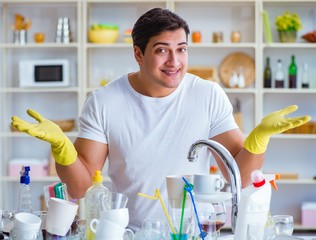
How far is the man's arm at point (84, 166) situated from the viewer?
2693 mm

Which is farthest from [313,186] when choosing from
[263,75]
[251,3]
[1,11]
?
[1,11]

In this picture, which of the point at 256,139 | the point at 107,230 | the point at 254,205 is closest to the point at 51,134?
the point at 107,230

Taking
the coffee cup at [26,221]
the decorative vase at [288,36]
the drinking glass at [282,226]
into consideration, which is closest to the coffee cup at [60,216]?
the coffee cup at [26,221]

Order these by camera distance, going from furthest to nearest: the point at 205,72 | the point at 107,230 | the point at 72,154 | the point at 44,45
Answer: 1. the point at 205,72
2. the point at 44,45
3. the point at 72,154
4. the point at 107,230

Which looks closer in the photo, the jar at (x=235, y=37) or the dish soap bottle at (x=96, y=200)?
the dish soap bottle at (x=96, y=200)

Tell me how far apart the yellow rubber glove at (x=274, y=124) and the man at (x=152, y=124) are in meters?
0.18

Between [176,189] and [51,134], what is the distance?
521 mm

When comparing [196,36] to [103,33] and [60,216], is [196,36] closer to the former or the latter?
[103,33]

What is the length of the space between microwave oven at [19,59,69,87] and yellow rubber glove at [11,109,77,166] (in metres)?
3.28

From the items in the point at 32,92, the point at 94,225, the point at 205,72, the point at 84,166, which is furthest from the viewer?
the point at 32,92

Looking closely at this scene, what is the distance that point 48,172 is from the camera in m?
5.89

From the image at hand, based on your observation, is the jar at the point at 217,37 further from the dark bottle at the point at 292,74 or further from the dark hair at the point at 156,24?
the dark hair at the point at 156,24

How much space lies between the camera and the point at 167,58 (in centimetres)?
267

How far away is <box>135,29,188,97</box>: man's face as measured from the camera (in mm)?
2656
